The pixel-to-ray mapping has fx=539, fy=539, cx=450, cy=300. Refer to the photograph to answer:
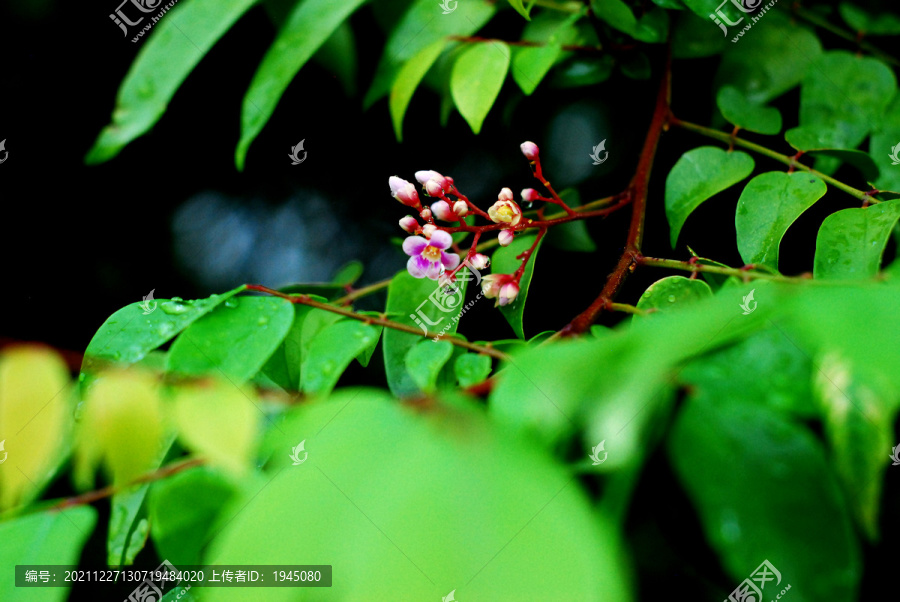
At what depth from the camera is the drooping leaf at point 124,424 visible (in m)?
0.35

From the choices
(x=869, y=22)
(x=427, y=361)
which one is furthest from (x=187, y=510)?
(x=869, y=22)

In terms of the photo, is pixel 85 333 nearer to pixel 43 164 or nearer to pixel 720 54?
pixel 43 164

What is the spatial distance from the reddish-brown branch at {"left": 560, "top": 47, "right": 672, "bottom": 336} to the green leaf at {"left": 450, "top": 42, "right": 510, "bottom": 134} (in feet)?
0.79

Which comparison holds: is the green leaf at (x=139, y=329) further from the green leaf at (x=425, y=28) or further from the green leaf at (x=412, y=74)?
the green leaf at (x=425, y=28)

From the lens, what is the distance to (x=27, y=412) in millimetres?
382

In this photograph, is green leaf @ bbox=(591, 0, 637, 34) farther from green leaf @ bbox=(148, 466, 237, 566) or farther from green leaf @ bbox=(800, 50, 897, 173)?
green leaf @ bbox=(148, 466, 237, 566)

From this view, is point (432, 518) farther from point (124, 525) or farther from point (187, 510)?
point (124, 525)

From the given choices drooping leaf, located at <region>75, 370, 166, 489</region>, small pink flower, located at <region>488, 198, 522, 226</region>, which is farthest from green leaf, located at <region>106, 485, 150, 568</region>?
small pink flower, located at <region>488, 198, 522, 226</region>

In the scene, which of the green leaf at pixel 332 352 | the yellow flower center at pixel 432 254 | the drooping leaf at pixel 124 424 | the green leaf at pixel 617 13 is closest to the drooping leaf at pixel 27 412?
the drooping leaf at pixel 124 424

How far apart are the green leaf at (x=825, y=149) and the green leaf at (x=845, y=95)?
3 cm

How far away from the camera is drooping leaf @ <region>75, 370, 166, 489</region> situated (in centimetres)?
35

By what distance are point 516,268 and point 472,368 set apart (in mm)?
265

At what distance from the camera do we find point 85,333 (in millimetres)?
1130

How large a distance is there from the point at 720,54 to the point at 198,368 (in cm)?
96
